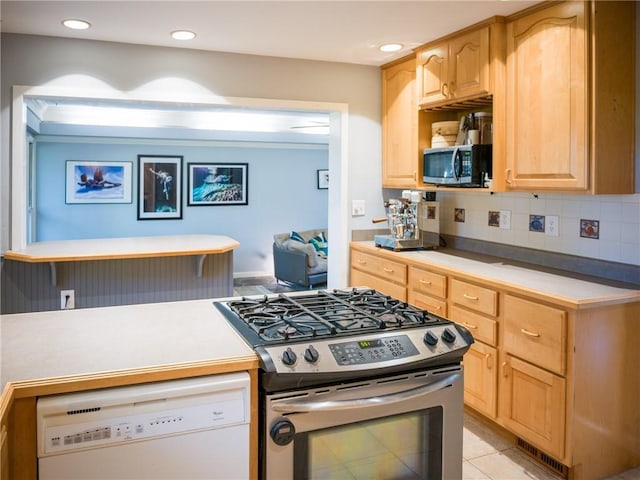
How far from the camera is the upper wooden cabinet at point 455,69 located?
9.89 ft

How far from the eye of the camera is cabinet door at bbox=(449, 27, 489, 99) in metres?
2.99

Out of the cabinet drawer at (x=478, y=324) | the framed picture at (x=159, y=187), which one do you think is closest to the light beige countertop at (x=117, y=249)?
the cabinet drawer at (x=478, y=324)

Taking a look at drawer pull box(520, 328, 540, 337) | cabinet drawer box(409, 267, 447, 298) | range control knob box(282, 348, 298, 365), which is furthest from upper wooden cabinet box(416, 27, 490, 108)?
range control knob box(282, 348, 298, 365)

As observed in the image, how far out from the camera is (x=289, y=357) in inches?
60.9

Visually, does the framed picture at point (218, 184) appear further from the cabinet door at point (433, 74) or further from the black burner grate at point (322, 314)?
the black burner grate at point (322, 314)

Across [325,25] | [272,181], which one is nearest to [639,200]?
[325,25]

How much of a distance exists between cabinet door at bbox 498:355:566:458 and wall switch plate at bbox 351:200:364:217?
1.76 m

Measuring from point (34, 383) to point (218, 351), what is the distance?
48cm

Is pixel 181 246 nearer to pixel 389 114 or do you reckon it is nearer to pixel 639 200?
pixel 389 114

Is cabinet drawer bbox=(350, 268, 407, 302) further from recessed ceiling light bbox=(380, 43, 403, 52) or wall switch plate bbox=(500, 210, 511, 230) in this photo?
recessed ceiling light bbox=(380, 43, 403, 52)

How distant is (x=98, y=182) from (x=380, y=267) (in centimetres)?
530

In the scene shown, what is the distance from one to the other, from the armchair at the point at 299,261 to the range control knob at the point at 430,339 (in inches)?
204

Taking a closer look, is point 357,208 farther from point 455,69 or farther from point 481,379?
point 481,379

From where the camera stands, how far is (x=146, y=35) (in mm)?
3225
